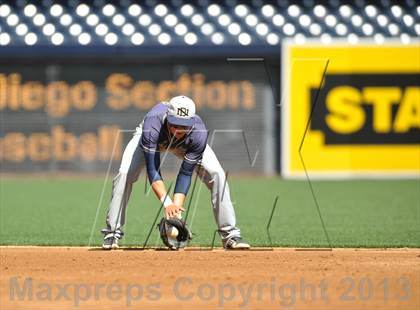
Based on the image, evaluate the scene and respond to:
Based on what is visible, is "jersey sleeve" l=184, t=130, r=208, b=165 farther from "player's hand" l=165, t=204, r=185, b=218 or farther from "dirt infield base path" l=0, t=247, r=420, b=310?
"dirt infield base path" l=0, t=247, r=420, b=310

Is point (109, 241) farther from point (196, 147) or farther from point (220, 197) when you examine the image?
point (196, 147)

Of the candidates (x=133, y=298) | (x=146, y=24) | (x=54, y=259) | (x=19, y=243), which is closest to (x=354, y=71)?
(x=146, y=24)

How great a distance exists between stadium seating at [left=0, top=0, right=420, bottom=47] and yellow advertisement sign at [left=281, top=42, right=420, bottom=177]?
1.20 m

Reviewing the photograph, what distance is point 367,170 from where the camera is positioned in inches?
792

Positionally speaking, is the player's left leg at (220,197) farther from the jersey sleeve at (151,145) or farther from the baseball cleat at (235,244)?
the jersey sleeve at (151,145)

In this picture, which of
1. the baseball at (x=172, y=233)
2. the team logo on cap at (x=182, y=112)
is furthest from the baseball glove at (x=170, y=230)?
the team logo on cap at (x=182, y=112)

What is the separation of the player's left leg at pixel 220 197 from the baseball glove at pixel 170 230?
389 millimetres

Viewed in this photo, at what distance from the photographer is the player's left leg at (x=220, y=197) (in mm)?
9812

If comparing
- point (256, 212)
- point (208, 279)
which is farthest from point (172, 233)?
point (256, 212)

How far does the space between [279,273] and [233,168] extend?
484 inches

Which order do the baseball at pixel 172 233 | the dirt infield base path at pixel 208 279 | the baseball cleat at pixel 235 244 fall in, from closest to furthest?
the dirt infield base path at pixel 208 279, the baseball at pixel 172 233, the baseball cleat at pixel 235 244

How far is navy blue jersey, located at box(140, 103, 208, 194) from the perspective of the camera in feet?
30.7

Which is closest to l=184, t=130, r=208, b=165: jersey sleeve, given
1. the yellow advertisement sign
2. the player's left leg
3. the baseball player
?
the baseball player

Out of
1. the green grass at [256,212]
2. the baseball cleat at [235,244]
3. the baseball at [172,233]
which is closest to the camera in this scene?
the baseball at [172,233]
